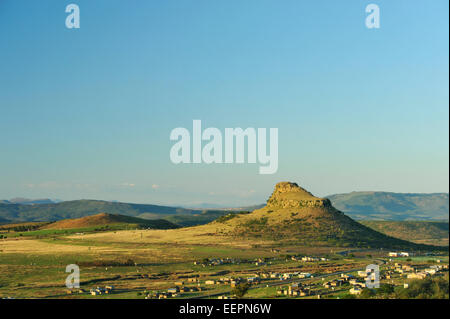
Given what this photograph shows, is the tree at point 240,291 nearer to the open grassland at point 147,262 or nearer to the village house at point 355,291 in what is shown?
the open grassland at point 147,262

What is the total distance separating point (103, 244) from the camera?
178 m

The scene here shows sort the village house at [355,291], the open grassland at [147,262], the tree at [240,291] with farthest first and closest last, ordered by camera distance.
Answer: the open grassland at [147,262] → the tree at [240,291] → the village house at [355,291]

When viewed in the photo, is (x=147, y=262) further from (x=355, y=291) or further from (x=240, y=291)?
(x=355, y=291)

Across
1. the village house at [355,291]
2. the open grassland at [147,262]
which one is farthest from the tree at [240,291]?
the village house at [355,291]

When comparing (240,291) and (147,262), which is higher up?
(240,291)

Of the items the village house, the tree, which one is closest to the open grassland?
the tree

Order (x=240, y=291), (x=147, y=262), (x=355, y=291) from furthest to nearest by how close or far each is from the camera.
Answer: (x=147, y=262) → (x=240, y=291) → (x=355, y=291)

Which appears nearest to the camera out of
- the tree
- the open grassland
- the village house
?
the village house

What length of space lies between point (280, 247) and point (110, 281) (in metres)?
74.8

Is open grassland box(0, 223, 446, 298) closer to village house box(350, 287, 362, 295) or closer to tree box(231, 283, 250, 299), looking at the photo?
tree box(231, 283, 250, 299)

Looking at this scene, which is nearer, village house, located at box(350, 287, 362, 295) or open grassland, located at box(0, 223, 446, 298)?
village house, located at box(350, 287, 362, 295)

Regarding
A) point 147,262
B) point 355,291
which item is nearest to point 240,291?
point 355,291

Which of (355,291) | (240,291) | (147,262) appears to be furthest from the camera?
(147,262)
